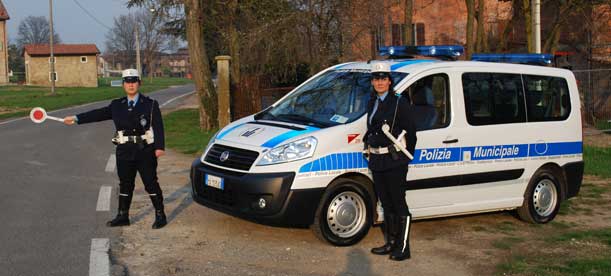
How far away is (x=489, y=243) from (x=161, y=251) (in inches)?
124

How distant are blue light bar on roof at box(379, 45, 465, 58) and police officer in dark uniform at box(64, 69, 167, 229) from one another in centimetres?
279

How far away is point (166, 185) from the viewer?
→ 1041 centimetres

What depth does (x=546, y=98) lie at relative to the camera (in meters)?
8.27

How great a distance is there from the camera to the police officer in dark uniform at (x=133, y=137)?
7.27 meters

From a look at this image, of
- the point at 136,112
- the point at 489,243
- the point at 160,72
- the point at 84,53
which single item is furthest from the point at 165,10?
the point at 160,72

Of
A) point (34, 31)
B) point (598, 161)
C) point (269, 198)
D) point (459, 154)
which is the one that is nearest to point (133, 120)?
point (269, 198)

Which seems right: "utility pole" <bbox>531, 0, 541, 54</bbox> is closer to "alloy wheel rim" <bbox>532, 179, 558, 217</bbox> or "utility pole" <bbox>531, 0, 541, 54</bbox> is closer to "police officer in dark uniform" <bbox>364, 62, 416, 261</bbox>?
"alloy wheel rim" <bbox>532, 179, 558, 217</bbox>

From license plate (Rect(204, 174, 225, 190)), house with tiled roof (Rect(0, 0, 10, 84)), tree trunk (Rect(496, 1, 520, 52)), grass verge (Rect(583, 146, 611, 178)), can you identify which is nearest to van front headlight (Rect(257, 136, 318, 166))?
license plate (Rect(204, 174, 225, 190))

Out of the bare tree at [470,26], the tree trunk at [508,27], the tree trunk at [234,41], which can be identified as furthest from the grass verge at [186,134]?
the tree trunk at [508,27]

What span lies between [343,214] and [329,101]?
1.30 meters

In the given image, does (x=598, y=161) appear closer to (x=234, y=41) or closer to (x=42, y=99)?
(x=234, y=41)

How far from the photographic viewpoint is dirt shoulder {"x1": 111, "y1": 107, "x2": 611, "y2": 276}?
601 cm

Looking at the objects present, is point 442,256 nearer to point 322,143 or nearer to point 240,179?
point 322,143

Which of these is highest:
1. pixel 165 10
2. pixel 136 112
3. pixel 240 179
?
pixel 165 10
